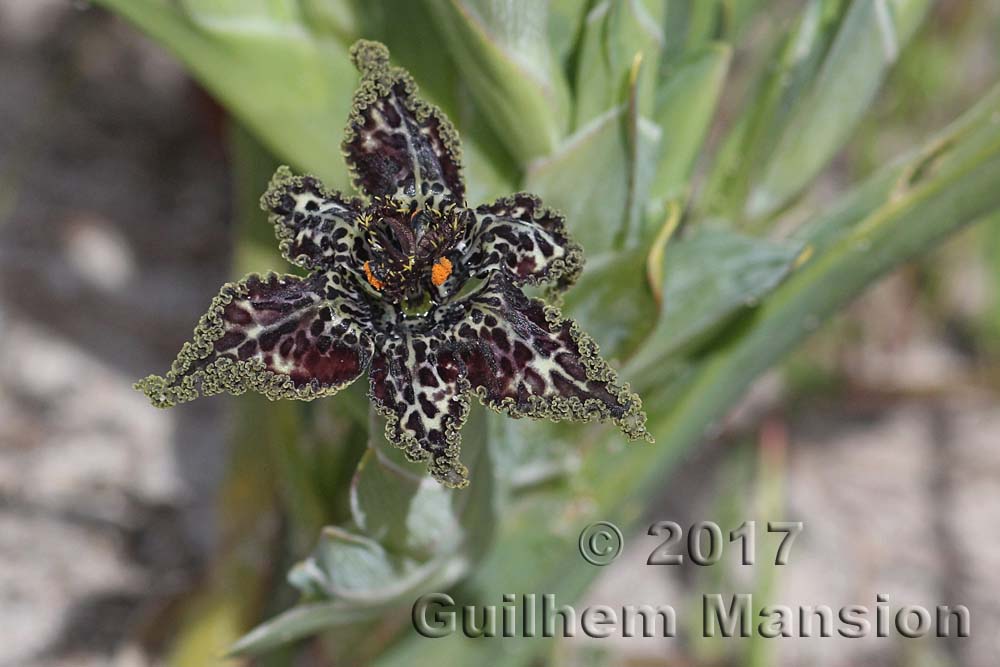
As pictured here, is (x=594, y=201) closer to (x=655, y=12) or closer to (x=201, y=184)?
(x=655, y=12)

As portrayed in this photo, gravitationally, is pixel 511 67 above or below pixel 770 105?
below

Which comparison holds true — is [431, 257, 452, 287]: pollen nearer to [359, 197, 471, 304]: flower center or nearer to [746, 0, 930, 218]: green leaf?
[359, 197, 471, 304]: flower center

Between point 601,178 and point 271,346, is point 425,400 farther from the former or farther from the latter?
point 601,178

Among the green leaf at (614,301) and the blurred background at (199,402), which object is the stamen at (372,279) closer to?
the green leaf at (614,301)

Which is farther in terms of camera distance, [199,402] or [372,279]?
[199,402]

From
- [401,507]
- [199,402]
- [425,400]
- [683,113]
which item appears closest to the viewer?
[425,400]

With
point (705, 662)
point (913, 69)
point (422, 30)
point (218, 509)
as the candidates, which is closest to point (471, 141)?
point (422, 30)

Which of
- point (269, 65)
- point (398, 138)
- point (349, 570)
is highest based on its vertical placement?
point (269, 65)

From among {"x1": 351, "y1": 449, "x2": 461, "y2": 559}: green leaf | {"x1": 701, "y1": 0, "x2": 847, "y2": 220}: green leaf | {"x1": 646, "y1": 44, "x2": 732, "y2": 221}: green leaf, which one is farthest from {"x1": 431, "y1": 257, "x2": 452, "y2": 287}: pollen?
{"x1": 701, "y1": 0, "x2": 847, "y2": 220}: green leaf

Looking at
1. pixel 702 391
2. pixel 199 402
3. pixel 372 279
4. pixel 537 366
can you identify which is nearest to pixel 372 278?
pixel 372 279
